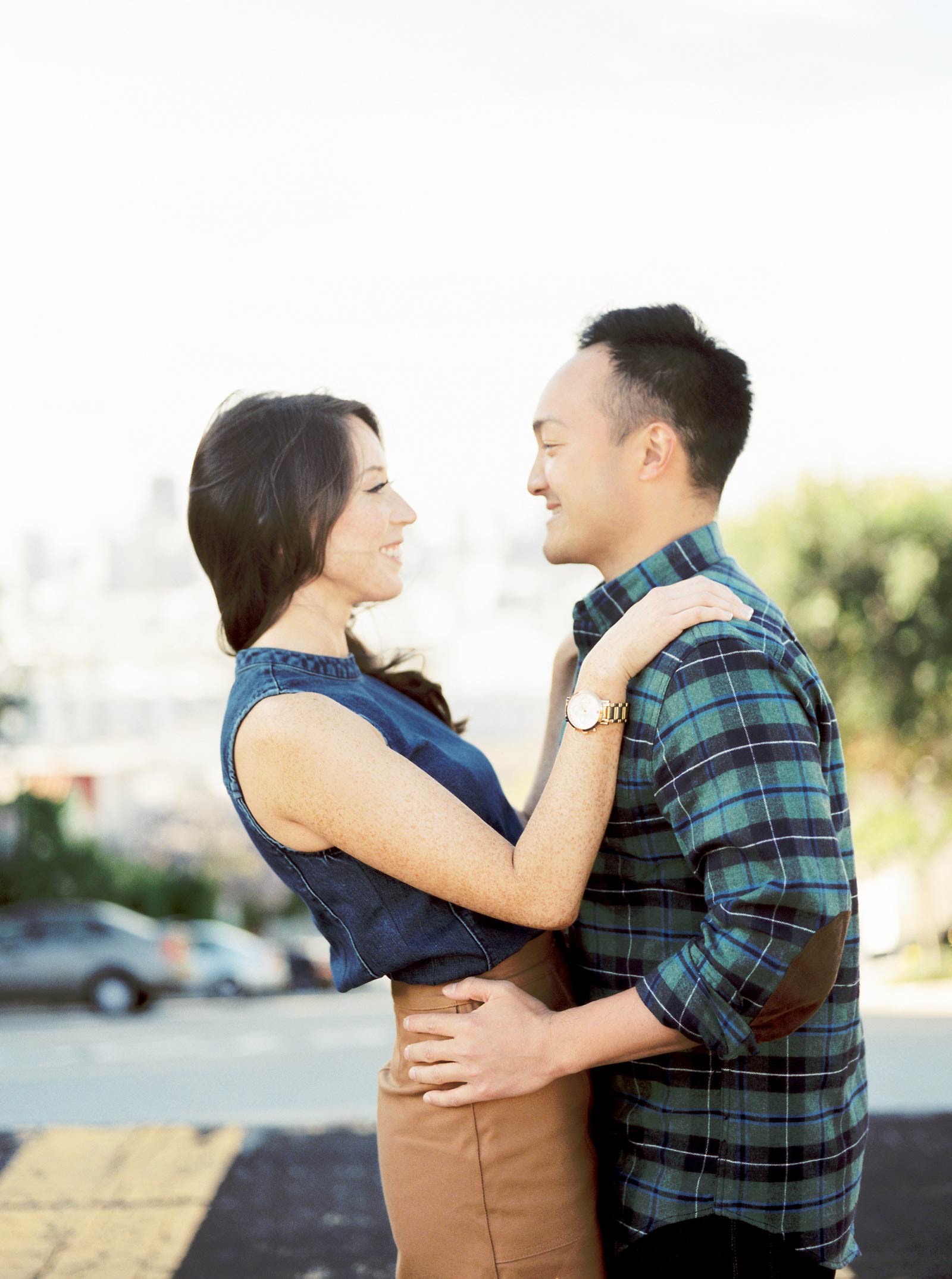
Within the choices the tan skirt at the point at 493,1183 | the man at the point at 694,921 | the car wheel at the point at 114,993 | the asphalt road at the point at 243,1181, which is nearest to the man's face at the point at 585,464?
the man at the point at 694,921

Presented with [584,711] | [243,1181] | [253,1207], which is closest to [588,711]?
[584,711]

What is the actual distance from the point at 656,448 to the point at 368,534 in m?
0.45

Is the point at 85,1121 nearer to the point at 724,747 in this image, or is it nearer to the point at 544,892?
the point at 544,892

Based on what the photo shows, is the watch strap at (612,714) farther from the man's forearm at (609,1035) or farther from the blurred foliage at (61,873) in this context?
the blurred foliage at (61,873)

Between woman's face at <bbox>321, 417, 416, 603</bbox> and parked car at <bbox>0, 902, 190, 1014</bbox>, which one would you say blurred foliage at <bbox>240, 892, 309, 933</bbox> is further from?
woman's face at <bbox>321, 417, 416, 603</bbox>

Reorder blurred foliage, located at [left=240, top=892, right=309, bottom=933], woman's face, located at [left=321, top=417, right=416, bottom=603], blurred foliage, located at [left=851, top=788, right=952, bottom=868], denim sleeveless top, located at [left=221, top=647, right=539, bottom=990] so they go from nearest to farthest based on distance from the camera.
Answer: denim sleeveless top, located at [left=221, top=647, right=539, bottom=990] < woman's face, located at [left=321, top=417, right=416, bottom=603] < blurred foliage, located at [left=851, top=788, right=952, bottom=868] < blurred foliage, located at [left=240, top=892, right=309, bottom=933]

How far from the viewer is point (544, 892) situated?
1.56 meters

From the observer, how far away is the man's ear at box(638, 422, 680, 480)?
181 cm

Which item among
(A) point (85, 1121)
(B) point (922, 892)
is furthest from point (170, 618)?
(A) point (85, 1121)

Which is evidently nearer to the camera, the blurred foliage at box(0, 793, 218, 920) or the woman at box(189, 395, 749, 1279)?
the woman at box(189, 395, 749, 1279)

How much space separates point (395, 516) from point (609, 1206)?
1041 millimetres

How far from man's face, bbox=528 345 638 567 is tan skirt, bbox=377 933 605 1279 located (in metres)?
0.62

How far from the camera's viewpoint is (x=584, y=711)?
5.09ft

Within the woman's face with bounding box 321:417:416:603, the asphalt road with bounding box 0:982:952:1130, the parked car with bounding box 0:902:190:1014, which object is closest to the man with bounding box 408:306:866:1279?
the woman's face with bounding box 321:417:416:603
